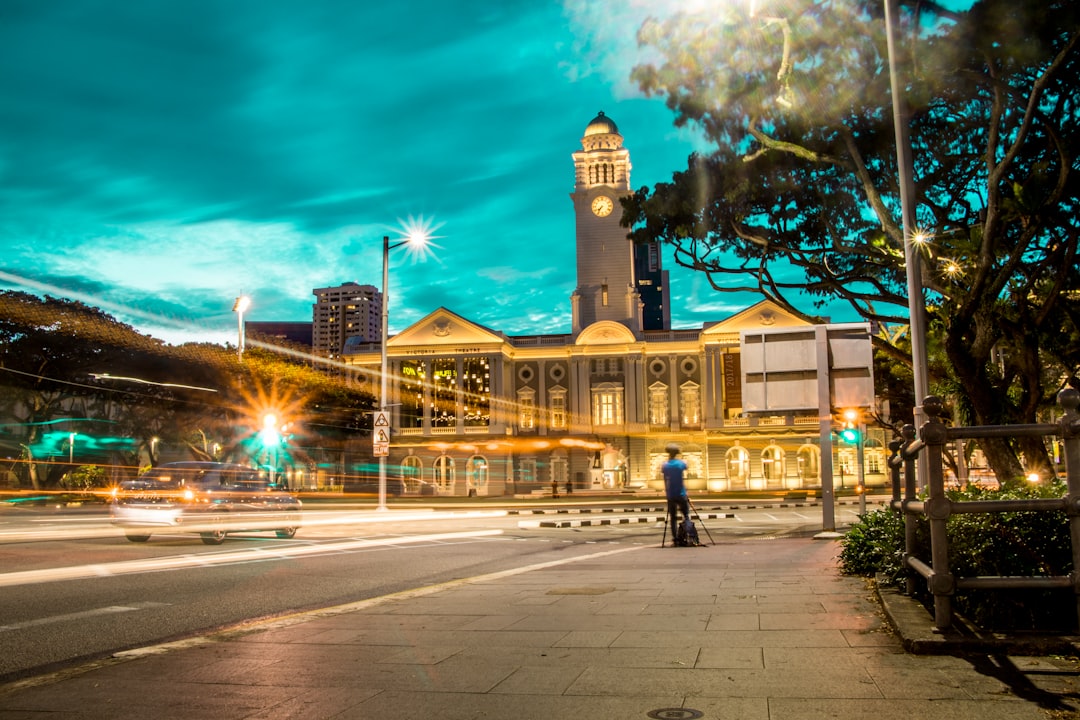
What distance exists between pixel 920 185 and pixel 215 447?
4513cm

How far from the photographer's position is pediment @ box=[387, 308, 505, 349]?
65062mm

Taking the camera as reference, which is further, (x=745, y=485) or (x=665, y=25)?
(x=745, y=485)

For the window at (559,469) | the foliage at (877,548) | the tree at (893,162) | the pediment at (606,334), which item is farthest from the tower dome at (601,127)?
the foliage at (877,548)

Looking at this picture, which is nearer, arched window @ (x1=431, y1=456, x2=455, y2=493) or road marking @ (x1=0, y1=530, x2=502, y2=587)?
road marking @ (x1=0, y1=530, x2=502, y2=587)

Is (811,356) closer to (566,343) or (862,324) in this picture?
(862,324)

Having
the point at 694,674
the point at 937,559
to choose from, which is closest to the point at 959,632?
the point at 937,559

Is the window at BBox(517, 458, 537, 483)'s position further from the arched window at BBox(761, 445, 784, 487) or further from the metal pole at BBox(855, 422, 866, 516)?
the metal pole at BBox(855, 422, 866, 516)

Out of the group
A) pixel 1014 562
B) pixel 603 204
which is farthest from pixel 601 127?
pixel 1014 562

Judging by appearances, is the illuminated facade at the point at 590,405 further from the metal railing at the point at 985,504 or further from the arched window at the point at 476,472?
the metal railing at the point at 985,504

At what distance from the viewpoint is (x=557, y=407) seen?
6688 centimetres

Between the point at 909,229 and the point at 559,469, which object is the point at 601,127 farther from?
the point at 909,229

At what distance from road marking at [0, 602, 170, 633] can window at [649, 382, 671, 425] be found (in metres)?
57.9

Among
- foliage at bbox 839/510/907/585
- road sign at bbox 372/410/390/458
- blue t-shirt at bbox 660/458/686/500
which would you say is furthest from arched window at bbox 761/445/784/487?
foliage at bbox 839/510/907/585

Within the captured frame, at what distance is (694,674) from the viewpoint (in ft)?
15.7
